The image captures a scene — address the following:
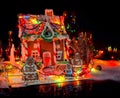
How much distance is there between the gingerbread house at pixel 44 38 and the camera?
75.5 feet

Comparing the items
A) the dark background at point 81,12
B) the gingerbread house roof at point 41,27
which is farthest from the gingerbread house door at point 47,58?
the dark background at point 81,12

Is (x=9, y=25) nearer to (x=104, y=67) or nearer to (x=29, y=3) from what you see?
(x=29, y=3)

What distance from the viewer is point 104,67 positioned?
81.4ft

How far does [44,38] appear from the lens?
22.8 meters

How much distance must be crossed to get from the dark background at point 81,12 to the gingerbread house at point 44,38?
40.5ft

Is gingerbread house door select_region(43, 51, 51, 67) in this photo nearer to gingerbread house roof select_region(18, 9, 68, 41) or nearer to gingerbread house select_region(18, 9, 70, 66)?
gingerbread house select_region(18, 9, 70, 66)

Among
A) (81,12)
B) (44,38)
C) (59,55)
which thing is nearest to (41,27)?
(44,38)

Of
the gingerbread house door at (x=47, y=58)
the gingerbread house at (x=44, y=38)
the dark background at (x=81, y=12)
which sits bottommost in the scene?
the gingerbread house door at (x=47, y=58)

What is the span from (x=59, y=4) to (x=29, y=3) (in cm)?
347

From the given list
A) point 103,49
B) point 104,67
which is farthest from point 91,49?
point 103,49

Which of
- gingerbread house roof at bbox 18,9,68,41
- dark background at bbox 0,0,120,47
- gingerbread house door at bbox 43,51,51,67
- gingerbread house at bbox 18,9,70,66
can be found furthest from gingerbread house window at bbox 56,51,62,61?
dark background at bbox 0,0,120,47

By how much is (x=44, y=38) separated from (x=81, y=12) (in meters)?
17.1

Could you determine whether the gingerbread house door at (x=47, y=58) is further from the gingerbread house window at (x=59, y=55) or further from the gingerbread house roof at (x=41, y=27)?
the gingerbread house roof at (x=41, y=27)

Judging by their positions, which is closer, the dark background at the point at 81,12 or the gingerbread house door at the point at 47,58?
the gingerbread house door at the point at 47,58
